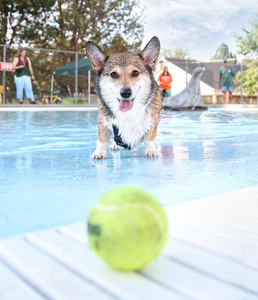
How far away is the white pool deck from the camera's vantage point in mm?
1053

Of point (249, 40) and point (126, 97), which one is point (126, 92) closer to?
point (126, 97)

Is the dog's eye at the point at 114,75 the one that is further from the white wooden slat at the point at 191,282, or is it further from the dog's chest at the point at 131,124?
the white wooden slat at the point at 191,282

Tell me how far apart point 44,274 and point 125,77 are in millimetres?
2559

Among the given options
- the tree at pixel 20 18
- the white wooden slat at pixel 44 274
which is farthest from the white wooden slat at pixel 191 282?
the tree at pixel 20 18

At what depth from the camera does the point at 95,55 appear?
3.68 metres

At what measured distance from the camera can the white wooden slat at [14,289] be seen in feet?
3.38

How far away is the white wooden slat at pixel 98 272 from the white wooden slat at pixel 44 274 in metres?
0.03

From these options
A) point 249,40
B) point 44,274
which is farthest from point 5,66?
point 249,40

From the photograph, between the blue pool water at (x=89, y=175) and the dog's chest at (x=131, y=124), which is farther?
the dog's chest at (x=131, y=124)

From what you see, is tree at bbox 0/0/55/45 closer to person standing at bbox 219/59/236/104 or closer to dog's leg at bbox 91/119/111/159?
person standing at bbox 219/59/236/104

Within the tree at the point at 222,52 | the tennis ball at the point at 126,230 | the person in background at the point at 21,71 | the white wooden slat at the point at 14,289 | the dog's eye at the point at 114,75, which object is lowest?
the white wooden slat at the point at 14,289

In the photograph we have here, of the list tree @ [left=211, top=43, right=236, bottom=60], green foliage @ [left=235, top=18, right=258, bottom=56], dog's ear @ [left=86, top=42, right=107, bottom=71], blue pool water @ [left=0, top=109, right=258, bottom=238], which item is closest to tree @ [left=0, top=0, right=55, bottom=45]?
green foliage @ [left=235, top=18, right=258, bottom=56]

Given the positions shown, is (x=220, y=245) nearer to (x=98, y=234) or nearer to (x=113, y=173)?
(x=98, y=234)

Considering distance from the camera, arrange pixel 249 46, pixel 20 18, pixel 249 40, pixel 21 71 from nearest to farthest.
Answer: pixel 21 71, pixel 20 18, pixel 249 40, pixel 249 46
